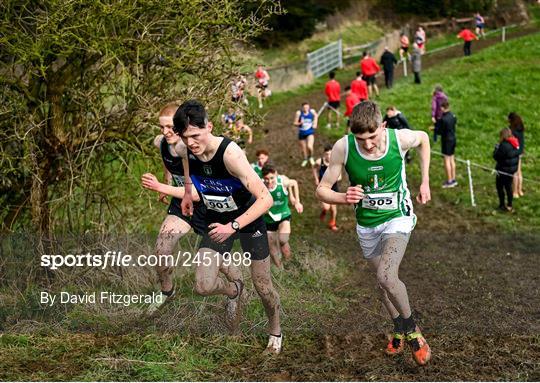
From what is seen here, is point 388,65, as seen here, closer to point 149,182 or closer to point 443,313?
point 443,313

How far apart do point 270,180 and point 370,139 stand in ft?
15.1

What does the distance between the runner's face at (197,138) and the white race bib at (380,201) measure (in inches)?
55.9

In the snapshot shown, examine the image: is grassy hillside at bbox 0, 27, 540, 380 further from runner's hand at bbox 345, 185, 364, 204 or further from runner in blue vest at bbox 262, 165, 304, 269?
runner's hand at bbox 345, 185, 364, 204

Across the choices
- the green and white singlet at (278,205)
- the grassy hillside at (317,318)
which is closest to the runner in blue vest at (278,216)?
the green and white singlet at (278,205)

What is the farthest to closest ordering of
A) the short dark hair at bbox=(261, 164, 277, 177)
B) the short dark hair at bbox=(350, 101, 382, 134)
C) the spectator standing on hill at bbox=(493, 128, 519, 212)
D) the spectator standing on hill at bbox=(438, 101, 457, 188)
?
the spectator standing on hill at bbox=(438, 101, 457, 188), the spectator standing on hill at bbox=(493, 128, 519, 212), the short dark hair at bbox=(261, 164, 277, 177), the short dark hair at bbox=(350, 101, 382, 134)

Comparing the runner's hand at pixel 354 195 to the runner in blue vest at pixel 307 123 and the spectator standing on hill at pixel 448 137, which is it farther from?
the runner in blue vest at pixel 307 123

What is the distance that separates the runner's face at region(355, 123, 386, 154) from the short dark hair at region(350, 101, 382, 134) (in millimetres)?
34

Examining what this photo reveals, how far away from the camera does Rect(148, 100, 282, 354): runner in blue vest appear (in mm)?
6441

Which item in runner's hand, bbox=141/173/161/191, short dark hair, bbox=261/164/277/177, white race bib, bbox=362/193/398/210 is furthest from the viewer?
short dark hair, bbox=261/164/277/177

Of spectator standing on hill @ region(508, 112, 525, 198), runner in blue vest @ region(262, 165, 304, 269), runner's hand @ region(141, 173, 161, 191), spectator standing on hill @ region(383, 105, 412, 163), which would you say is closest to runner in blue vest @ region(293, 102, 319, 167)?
spectator standing on hill @ region(383, 105, 412, 163)

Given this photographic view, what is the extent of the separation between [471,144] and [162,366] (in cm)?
1500

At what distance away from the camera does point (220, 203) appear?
6902 mm

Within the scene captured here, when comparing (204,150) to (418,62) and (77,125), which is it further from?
(418,62)

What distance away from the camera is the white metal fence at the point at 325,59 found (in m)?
34.1
